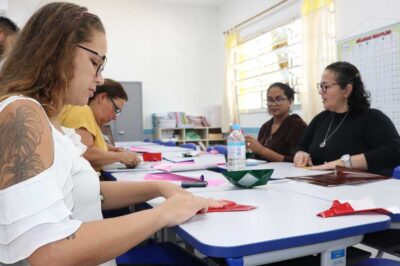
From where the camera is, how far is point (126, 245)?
0.75m

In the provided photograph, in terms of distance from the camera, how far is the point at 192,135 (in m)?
6.19

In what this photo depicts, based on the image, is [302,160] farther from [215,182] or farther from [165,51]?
[165,51]

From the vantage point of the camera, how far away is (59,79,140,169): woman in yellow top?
1.93m

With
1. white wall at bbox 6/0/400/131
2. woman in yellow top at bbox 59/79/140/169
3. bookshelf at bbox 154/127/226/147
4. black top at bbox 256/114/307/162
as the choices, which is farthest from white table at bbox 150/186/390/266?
bookshelf at bbox 154/127/226/147

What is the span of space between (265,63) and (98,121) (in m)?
3.64

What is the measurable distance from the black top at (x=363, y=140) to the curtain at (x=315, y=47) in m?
1.69

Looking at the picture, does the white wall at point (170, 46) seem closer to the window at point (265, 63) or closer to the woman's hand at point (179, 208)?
the window at point (265, 63)

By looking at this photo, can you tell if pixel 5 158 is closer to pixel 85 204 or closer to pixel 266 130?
pixel 85 204

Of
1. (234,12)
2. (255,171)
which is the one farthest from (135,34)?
(255,171)

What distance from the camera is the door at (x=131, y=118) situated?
18.6 feet

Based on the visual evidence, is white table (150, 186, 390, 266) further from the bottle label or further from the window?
the window

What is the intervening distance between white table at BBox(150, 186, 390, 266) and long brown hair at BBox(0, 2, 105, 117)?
0.47 meters

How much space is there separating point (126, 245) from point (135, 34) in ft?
19.0

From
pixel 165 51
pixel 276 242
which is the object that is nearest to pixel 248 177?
pixel 276 242
